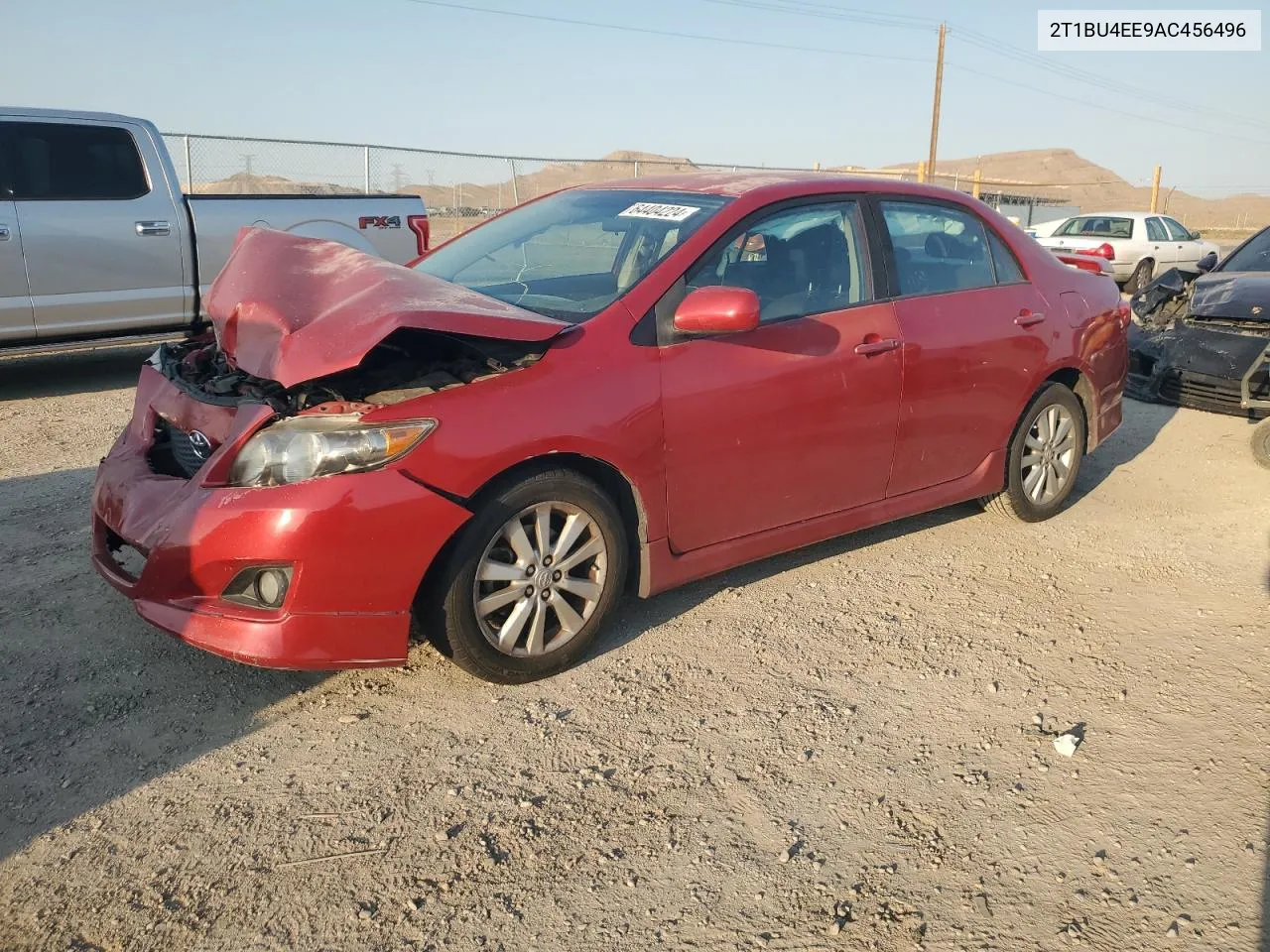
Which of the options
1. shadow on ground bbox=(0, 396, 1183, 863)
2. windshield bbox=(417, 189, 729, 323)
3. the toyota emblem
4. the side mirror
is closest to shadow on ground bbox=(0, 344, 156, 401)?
shadow on ground bbox=(0, 396, 1183, 863)

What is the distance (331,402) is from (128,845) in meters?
1.34

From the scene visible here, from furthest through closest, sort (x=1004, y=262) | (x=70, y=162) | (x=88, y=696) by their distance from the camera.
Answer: (x=70, y=162)
(x=1004, y=262)
(x=88, y=696)

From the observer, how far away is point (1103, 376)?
5.55 metres

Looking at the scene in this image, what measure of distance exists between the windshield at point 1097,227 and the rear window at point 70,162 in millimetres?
16187

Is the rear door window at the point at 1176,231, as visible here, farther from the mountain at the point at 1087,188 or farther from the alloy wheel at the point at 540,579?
the mountain at the point at 1087,188

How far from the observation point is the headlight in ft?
10.2

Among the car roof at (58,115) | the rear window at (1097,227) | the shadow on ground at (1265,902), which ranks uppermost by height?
the car roof at (58,115)

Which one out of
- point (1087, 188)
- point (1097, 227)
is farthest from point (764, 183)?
point (1087, 188)

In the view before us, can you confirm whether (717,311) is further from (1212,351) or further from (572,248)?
(1212,351)

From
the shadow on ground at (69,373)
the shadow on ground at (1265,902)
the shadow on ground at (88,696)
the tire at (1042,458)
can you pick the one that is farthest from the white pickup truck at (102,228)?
the shadow on ground at (1265,902)

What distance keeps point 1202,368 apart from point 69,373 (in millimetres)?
8898

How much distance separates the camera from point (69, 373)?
8.86 metres

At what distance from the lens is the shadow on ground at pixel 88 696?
2.94 metres

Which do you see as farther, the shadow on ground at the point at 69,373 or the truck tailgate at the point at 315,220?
the truck tailgate at the point at 315,220
